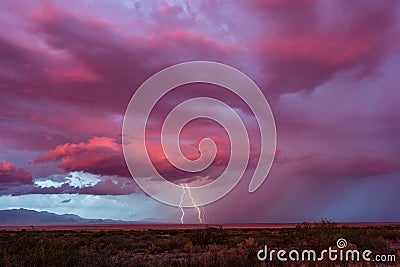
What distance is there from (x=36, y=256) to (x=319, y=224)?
23252mm

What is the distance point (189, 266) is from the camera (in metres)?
14.0

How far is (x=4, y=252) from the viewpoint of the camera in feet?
38.1

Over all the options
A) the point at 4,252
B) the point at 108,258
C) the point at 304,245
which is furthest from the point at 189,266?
the point at 304,245

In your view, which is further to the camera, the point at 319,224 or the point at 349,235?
the point at 319,224

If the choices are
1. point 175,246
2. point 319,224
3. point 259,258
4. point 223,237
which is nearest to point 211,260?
point 259,258

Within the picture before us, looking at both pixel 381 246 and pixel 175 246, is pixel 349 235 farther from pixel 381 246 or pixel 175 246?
pixel 175 246

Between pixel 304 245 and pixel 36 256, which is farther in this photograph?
pixel 304 245

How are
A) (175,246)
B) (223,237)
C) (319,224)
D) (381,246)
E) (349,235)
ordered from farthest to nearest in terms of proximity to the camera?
(319,224)
(223,237)
(175,246)
(349,235)
(381,246)

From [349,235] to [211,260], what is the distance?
11523 mm

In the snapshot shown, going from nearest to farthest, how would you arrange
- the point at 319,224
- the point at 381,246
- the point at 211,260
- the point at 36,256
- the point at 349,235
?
the point at 36,256
the point at 211,260
the point at 381,246
the point at 349,235
the point at 319,224

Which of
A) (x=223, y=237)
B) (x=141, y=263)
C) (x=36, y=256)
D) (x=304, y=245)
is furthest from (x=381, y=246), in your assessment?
(x=36, y=256)

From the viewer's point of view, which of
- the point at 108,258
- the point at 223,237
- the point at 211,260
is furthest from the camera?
the point at 223,237

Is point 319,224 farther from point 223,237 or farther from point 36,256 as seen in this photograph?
point 36,256

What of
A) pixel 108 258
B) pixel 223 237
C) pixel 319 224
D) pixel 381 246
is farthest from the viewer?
pixel 319 224
